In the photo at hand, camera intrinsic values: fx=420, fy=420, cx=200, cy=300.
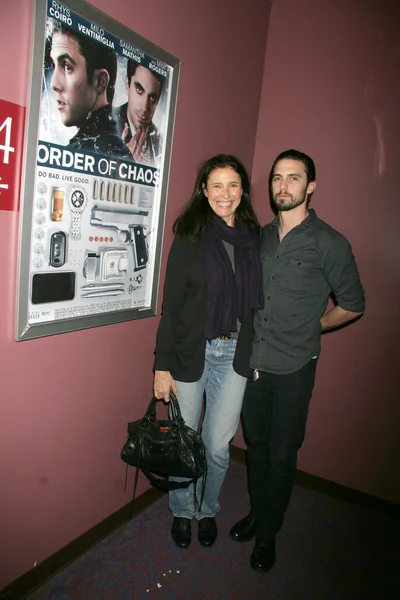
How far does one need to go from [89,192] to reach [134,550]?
158cm

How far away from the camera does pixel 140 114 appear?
167cm

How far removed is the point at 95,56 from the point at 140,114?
0.91 feet

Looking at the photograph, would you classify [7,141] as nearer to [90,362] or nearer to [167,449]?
[90,362]

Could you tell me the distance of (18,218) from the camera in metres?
1.31

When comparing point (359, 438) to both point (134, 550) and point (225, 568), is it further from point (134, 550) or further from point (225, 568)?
point (134, 550)

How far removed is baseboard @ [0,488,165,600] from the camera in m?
1.58

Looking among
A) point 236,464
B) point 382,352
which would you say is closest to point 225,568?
point 236,464

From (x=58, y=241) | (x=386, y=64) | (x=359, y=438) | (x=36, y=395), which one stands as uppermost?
(x=386, y=64)

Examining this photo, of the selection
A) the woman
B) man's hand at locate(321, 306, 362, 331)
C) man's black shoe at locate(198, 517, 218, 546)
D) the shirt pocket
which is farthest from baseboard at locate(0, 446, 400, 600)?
the shirt pocket

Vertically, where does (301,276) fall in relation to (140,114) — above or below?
below

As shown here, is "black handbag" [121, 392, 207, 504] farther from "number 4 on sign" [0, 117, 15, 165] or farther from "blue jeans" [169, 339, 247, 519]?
"number 4 on sign" [0, 117, 15, 165]

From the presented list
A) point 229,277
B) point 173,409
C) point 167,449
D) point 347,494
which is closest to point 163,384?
point 173,409

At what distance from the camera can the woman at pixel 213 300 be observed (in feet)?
5.76

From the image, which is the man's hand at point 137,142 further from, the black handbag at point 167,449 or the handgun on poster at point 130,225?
the black handbag at point 167,449
